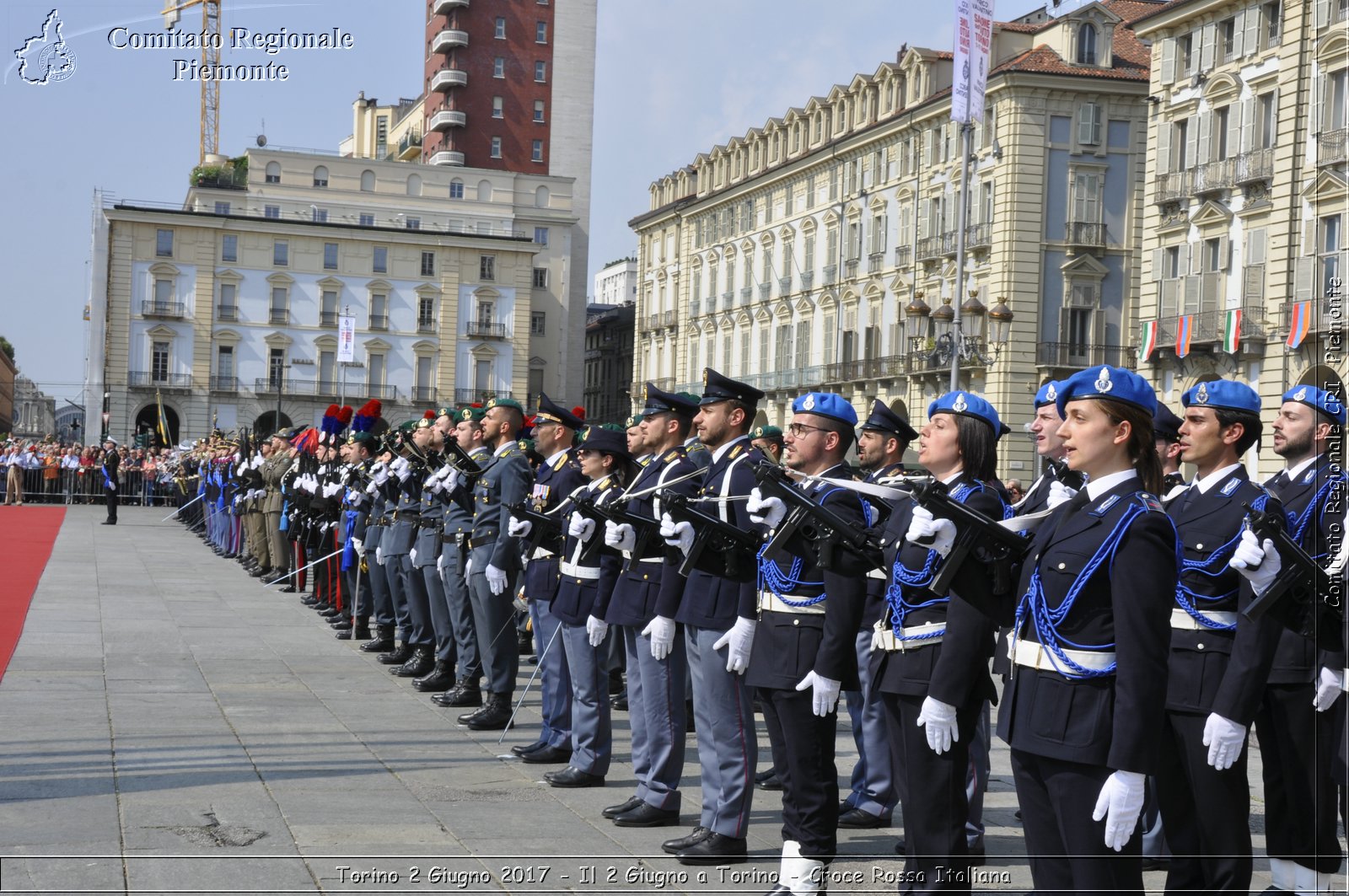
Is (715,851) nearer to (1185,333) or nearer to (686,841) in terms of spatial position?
(686,841)

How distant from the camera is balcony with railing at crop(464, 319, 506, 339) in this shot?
82.7 metres

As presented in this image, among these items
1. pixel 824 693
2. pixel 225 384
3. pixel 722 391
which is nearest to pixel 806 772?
pixel 824 693

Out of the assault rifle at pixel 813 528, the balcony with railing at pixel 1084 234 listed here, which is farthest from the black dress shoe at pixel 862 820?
the balcony with railing at pixel 1084 234

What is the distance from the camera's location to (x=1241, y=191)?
113ft

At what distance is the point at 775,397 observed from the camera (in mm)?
59750

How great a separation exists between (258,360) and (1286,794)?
77810mm

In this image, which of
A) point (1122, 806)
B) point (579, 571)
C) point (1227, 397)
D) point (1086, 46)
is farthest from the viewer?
point (1086, 46)

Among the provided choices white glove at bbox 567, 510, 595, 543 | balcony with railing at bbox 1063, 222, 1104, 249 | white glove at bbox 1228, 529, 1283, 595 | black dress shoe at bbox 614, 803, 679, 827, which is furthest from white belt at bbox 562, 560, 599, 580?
balcony with railing at bbox 1063, 222, 1104, 249

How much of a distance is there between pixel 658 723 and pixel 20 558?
18752 millimetres

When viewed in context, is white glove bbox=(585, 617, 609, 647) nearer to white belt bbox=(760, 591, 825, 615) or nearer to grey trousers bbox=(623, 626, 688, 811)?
grey trousers bbox=(623, 626, 688, 811)

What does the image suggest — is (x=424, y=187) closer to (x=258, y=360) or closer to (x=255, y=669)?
(x=258, y=360)

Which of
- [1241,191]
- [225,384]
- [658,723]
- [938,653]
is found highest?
[1241,191]

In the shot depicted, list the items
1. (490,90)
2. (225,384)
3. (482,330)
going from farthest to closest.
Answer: (490,90), (482,330), (225,384)

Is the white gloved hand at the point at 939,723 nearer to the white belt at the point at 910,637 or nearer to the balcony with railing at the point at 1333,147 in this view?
the white belt at the point at 910,637
